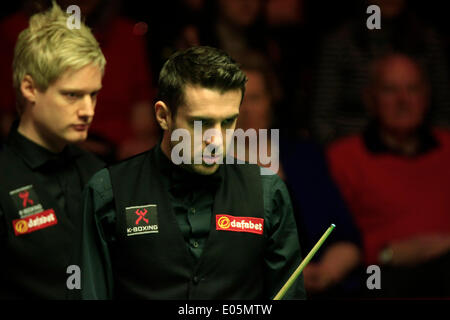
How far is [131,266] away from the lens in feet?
6.74

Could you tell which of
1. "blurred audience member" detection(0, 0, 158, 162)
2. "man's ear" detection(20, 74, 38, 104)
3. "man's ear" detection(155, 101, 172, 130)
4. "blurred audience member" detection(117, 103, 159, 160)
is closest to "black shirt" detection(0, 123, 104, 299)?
"man's ear" detection(20, 74, 38, 104)

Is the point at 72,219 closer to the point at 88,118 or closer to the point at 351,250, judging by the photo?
the point at 88,118

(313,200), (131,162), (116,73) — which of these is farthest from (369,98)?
(131,162)

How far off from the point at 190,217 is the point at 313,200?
118 centimetres

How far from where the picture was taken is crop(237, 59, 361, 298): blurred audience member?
10.1 feet

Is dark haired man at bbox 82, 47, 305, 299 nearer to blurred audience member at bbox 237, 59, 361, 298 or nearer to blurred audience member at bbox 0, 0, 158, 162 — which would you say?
blurred audience member at bbox 237, 59, 361, 298

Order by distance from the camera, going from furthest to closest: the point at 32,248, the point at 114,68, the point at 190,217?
1. the point at 114,68
2. the point at 32,248
3. the point at 190,217

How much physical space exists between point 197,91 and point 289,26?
5.43 ft

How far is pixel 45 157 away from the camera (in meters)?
2.55

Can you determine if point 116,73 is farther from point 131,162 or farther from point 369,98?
point 369,98

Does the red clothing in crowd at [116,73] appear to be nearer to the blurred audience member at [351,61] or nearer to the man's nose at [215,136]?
the blurred audience member at [351,61]

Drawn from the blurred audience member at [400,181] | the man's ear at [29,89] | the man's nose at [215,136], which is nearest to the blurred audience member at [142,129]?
the man's ear at [29,89]

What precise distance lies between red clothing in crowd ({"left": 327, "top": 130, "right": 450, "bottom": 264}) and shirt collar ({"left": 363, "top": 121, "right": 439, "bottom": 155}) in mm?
16

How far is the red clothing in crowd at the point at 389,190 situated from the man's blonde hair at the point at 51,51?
1.44m
